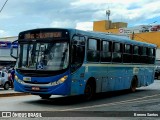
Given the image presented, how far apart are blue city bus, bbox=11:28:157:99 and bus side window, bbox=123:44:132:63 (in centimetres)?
183

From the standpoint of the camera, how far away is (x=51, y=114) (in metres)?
12.2

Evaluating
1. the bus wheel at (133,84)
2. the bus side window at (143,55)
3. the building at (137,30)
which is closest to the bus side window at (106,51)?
the bus wheel at (133,84)

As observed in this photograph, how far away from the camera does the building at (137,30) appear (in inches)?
3287

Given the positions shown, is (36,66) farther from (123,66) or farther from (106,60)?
(123,66)

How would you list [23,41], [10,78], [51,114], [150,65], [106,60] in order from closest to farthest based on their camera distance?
[51,114] < [23,41] < [106,60] < [150,65] < [10,78]

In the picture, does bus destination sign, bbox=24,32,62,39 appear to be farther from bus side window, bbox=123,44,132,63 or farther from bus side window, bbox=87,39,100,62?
bus side window, bbox=123,44,132,63

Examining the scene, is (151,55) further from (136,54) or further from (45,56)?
(45,56)

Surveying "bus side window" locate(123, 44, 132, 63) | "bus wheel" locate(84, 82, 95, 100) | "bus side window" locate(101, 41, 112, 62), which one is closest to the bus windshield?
"bus wheel" locate(84, 82, 95, 100)

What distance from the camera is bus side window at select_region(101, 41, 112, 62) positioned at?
17.8m

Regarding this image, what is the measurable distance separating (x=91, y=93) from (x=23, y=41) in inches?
143

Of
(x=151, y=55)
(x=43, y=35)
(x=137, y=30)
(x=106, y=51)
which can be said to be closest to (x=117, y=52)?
(x=106, y=51)

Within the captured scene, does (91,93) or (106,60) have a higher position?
(106,60)

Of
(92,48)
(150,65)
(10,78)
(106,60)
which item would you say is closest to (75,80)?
(92,48)

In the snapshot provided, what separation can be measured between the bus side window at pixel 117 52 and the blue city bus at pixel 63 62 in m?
0.28
